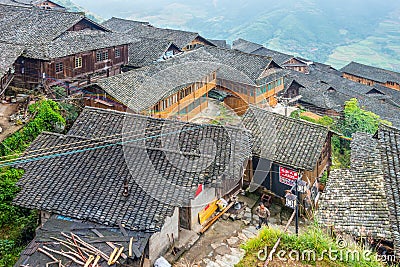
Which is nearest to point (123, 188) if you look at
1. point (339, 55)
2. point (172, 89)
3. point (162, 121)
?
point (162, 121)

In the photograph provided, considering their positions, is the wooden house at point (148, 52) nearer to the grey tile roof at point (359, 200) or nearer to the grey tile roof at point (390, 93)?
the grey tile roof at point (359, 200)

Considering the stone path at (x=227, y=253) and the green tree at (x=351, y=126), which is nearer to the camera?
the stone path at (x=227, y=253)

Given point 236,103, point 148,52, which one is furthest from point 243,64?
point 148,52

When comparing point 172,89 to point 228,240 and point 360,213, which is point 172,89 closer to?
point 228,240

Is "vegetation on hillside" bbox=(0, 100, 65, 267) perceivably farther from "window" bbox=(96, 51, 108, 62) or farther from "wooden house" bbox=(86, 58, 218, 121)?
"window" bbox=(96, 51, 108, 62)

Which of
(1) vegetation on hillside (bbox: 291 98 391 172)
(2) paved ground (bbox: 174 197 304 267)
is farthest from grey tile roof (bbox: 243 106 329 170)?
(1) vegetation on hillside (bbox: 291 98 391 172)

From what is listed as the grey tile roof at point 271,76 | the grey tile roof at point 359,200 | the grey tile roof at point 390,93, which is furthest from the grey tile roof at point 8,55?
the grey tile roof at point 390,93
